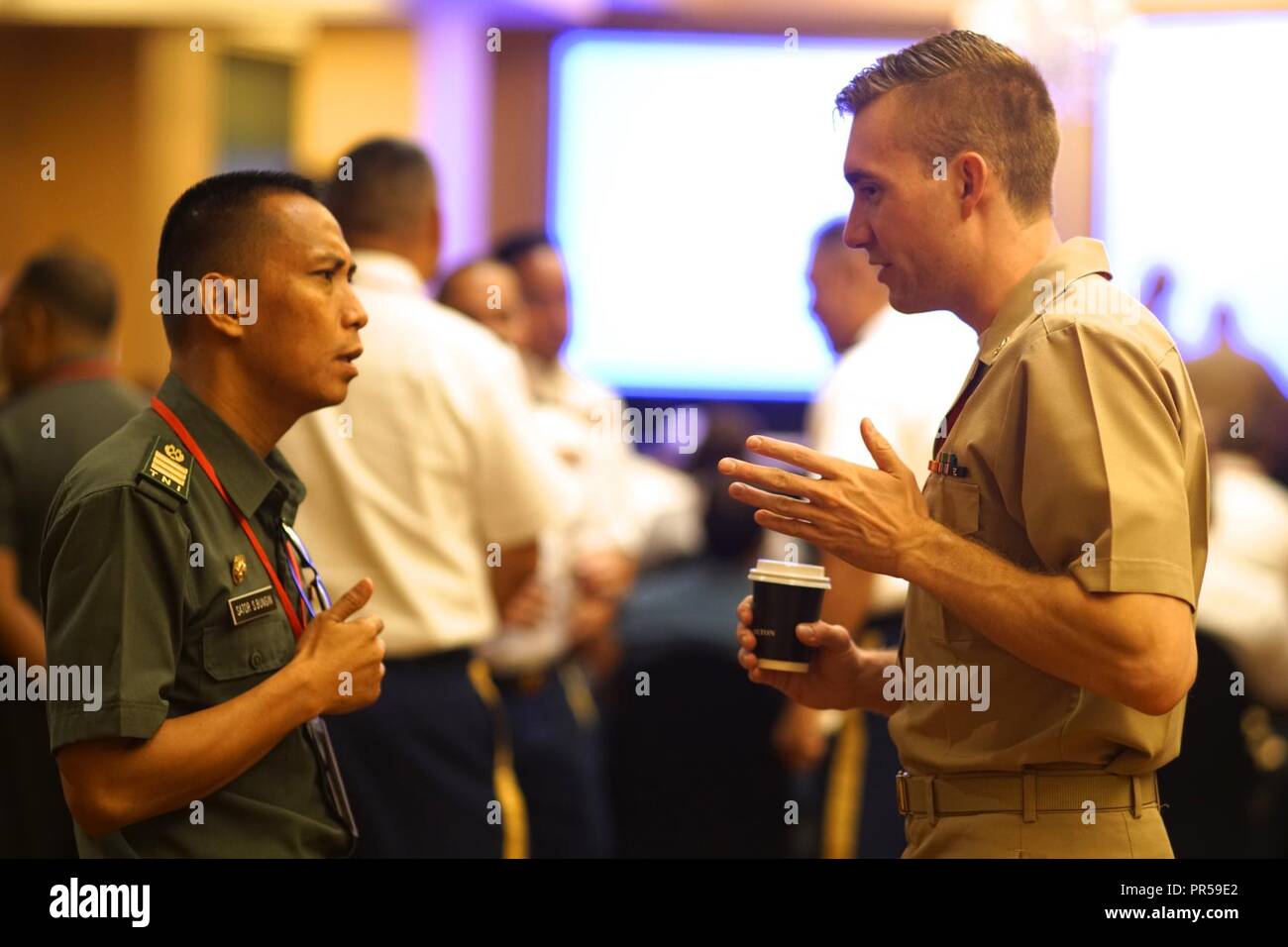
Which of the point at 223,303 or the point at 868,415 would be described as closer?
the point at 223,303

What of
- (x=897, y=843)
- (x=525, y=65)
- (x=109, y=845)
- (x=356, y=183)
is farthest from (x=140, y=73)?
(x=109, y=845)

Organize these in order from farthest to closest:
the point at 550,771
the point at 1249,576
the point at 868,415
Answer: the point at 1249,576, the point at 550,771, the point at 868,415

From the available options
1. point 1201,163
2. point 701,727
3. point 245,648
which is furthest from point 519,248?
point 1201,163

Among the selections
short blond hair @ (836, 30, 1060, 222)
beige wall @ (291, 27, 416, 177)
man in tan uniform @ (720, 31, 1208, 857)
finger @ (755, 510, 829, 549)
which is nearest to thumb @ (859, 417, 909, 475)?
man in tan uniform @ (720, 31, 1208, 857)

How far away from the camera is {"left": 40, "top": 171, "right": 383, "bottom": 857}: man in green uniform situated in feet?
5.03

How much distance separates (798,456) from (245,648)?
66 cm

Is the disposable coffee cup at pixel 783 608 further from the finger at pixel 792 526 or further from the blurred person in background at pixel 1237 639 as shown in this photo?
the blurred person in background at pixel 1237 639

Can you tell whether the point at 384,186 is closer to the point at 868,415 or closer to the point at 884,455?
the point at 868,415

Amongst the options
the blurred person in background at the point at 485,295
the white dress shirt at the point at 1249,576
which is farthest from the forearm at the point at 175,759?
the white dress shirt at the point at 1249,576

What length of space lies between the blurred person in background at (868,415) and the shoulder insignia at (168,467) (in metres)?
1.64

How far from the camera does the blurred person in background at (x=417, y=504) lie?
2.67m

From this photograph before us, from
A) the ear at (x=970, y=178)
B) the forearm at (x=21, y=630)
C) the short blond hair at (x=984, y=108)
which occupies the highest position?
the short blond hair at (x=984, y=108)

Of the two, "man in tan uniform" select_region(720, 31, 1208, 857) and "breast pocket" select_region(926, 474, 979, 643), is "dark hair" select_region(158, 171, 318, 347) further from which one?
"breast pocket" select_region(926, 474, 979, 643)

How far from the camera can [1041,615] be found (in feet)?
4.98
